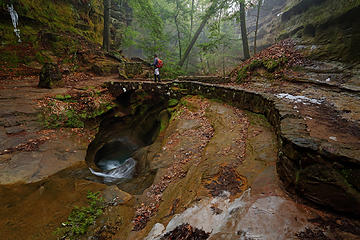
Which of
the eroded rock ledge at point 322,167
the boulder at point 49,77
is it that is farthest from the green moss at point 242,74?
the boulder at point 49,77

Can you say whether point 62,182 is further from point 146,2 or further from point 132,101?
point 146,2

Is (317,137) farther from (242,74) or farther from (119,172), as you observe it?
(242,74)

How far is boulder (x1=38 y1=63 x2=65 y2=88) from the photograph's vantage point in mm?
8680

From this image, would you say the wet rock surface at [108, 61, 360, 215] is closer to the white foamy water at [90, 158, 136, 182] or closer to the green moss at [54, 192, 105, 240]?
the green moss at [54, 192, 105, 240]

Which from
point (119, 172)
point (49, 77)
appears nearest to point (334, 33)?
point (119, 172)

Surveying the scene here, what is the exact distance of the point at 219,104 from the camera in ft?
29.4

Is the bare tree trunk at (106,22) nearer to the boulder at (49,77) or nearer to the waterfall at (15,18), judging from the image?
the waterfall at (15,18)

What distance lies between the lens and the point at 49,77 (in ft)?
28.7

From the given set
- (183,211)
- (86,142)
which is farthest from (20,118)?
(183,211)

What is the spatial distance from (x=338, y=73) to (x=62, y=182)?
37.8 feet

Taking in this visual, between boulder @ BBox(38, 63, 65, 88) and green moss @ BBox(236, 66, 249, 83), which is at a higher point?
boulder @ BBox(38, 63, 65, 88)

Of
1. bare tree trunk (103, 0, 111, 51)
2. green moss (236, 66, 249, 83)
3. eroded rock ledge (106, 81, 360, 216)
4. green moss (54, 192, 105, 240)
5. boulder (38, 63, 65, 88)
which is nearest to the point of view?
eroded rock ledge (106, 81, 360, 216)

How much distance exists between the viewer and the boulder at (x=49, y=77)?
28.5 feet

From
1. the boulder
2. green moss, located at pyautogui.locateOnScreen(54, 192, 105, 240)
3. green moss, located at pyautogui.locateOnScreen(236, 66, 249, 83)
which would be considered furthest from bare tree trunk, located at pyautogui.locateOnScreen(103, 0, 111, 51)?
green moss, located at pyautogui.locateOnScreen(54, 192, 105, 240)
